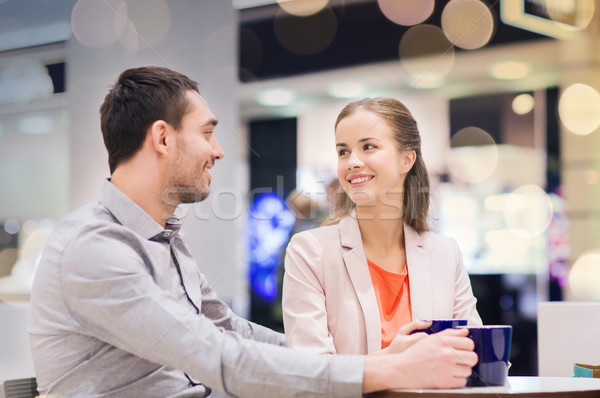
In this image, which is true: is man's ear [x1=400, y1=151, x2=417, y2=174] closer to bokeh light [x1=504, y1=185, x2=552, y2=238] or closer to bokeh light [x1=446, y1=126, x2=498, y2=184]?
bokeh light [x1=504, y1=185, x2=552, y2=238]

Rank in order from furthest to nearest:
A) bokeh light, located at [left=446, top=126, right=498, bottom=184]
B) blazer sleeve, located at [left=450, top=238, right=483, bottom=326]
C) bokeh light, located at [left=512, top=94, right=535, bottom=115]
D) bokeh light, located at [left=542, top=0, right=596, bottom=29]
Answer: bokeh light, located at [left=446, top=126, right=498, bottom=184] → bokeh light, located at [left=512, top=94, right=535, bottom=115] → bokeh light, located at [left=542, top=0, right=596, bottom=29] → blazer sleeve, located at [left=450, top=238, right=483, bottom=326]

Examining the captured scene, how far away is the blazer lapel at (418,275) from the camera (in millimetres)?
1564

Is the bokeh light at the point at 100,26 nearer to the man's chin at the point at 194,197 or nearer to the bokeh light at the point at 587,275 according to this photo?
the man's chin at the point at 194,197

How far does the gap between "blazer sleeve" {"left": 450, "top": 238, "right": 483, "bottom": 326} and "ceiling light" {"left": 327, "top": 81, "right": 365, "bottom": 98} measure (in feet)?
13.9

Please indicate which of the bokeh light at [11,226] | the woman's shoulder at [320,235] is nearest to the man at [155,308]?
the woman's shoulder at [320,235]

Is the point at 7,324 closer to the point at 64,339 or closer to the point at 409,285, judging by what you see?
the point at 64,339

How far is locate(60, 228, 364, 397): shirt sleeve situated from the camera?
96 centimetres

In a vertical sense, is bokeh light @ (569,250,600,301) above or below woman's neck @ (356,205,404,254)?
below

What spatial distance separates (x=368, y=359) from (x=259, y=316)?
571cm

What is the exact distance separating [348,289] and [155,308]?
2.21 ft

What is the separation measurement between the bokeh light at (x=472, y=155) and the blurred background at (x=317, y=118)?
0.5 inches

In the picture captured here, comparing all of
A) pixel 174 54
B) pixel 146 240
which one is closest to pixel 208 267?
pixel 174 54

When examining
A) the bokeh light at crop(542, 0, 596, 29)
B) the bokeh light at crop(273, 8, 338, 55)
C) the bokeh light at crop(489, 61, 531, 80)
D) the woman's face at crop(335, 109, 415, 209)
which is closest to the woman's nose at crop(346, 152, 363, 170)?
the woman's face at crop(335, 109, 415, 209)

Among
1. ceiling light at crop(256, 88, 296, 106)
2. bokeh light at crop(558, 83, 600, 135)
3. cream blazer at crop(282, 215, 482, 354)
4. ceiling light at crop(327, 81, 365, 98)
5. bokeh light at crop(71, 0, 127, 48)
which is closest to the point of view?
cream blazer at crop(282, 215, 482, 354)
